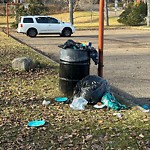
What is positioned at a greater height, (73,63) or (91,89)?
(73,63)

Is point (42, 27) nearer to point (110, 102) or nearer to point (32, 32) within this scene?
point (32, 32)

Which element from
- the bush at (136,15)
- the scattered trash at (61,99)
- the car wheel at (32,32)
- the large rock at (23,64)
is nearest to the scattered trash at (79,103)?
the scattered trash at (61,99)

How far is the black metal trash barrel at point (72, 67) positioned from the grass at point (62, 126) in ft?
1.21

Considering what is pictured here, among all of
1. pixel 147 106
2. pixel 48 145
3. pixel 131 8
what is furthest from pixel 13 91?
pixel 131 8

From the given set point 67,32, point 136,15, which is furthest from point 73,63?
point 136,15

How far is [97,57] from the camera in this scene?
798 cm

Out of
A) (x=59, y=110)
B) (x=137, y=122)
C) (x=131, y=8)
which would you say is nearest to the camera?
(x=137, y=122)

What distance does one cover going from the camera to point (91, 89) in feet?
23.6

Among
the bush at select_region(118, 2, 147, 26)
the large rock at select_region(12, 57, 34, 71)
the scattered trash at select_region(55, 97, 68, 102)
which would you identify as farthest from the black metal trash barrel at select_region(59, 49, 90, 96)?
the bush at select_region(118, 2, 147, 26)

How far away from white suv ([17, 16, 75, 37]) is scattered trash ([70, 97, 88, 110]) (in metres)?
22.9

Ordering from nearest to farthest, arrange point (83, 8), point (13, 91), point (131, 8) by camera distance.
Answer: point (13, 91) → point (131, 8) → point (83, 8)

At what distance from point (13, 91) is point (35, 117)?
7.12ft

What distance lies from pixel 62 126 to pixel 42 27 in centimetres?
2442

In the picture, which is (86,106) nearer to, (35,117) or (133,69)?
(35,117)
